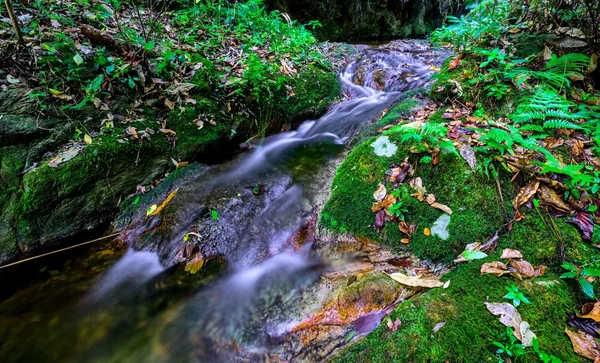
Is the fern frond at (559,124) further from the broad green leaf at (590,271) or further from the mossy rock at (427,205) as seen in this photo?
the broad green leaf at (590,271)

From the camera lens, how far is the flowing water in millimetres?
2545

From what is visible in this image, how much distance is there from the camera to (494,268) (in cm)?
202

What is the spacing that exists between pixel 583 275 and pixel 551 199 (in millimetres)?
731

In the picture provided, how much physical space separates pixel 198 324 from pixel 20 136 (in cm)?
341

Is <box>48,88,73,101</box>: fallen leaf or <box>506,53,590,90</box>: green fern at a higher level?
<box>48,88,73,101</box>: fallen leaf

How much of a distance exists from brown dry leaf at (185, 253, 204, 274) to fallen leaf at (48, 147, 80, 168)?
2213 millimetres

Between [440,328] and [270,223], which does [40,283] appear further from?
[440,328]

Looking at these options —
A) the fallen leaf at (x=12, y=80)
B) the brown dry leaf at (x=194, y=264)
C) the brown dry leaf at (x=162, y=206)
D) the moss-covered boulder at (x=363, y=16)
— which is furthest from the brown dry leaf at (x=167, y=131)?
the moss-covered boulder at (x=363, y=16)

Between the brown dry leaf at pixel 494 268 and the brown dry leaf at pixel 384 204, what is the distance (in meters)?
0.97

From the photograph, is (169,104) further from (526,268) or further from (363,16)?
(363,16)

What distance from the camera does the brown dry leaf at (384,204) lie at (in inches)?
111

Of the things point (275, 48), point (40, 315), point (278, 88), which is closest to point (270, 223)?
point (40, 315)

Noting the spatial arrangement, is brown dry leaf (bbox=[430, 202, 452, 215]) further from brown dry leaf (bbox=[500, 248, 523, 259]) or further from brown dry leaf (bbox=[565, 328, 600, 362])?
brown dry leaf (bbox=[565, 328, 600, 362])

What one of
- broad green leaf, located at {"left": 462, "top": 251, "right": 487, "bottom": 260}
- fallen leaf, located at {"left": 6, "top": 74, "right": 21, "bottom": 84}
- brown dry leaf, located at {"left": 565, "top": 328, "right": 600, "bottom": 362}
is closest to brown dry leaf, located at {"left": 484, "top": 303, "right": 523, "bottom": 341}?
brown dry leaf, located at {"left": 565, "top": 328, "right": 600, "bottom": 362}
